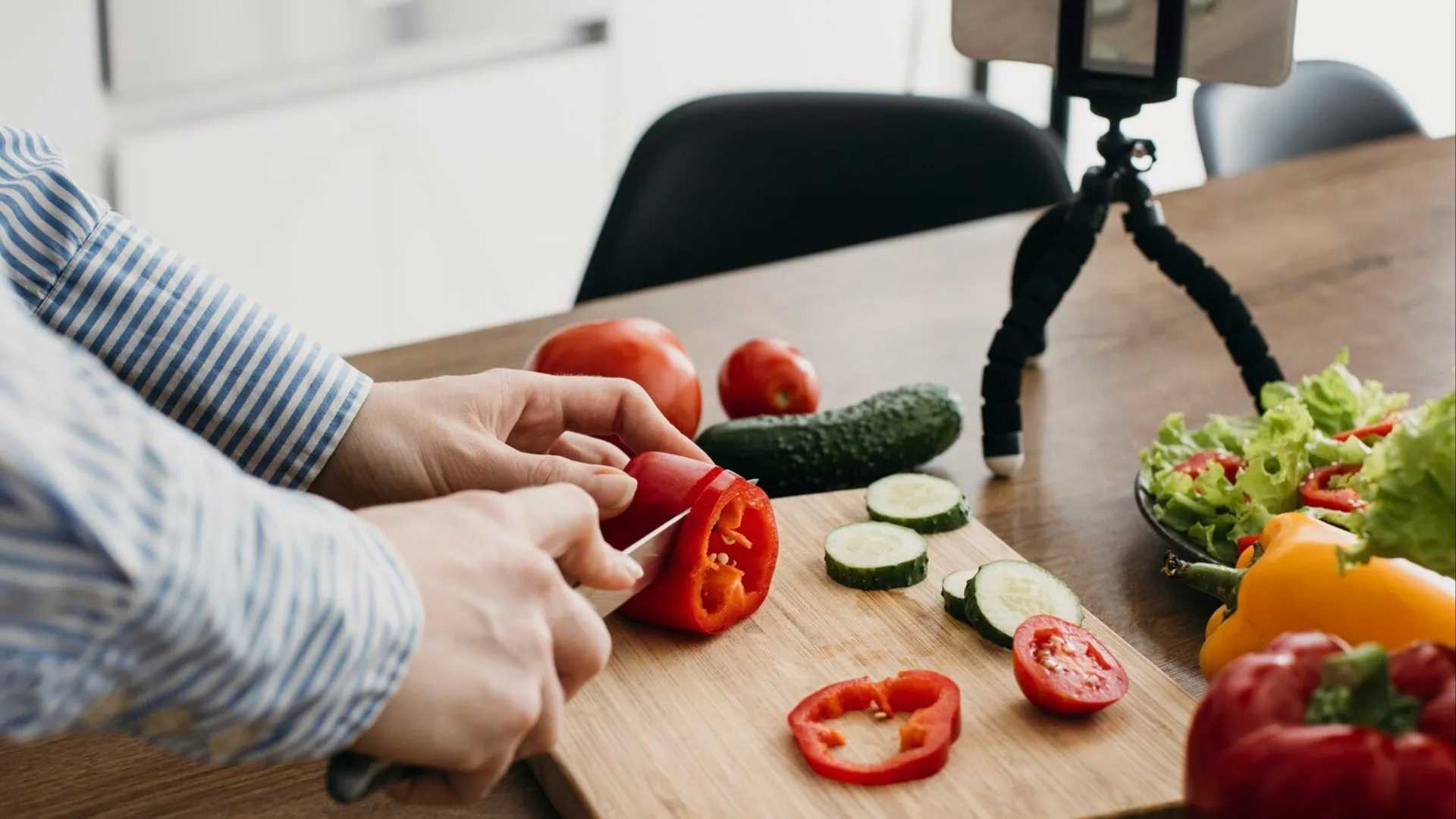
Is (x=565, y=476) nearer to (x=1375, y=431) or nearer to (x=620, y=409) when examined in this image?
(x=620, y=409)

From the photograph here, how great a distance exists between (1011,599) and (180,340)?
2.47 feet

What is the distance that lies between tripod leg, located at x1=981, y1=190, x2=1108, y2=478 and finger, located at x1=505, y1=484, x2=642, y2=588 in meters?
0.58

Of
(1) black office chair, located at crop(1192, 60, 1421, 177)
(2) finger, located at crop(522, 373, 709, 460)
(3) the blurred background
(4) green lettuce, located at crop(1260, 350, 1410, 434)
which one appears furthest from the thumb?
(3) the blurred background

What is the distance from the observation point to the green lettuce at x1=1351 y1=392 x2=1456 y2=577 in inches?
33.6

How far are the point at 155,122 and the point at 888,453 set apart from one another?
243cm

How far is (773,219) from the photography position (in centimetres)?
236

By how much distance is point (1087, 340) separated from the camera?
186cm

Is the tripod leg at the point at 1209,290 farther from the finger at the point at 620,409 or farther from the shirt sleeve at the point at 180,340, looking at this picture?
the shirt sleeve at the point at 180,340

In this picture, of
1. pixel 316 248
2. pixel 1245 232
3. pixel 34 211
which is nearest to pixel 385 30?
pixel 316 248

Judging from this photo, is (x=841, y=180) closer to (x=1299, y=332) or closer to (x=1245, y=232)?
(x=1245, y=232)

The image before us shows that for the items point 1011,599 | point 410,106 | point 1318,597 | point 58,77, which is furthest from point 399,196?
point 1318,597

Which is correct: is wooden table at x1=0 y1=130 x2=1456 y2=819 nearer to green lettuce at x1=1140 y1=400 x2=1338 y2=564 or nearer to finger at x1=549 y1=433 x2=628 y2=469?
green lettuce at x1=1140 y1=400 x2=1338 y2=564

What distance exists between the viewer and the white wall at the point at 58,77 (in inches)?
115

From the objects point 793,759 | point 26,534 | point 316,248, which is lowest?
point 316,248
